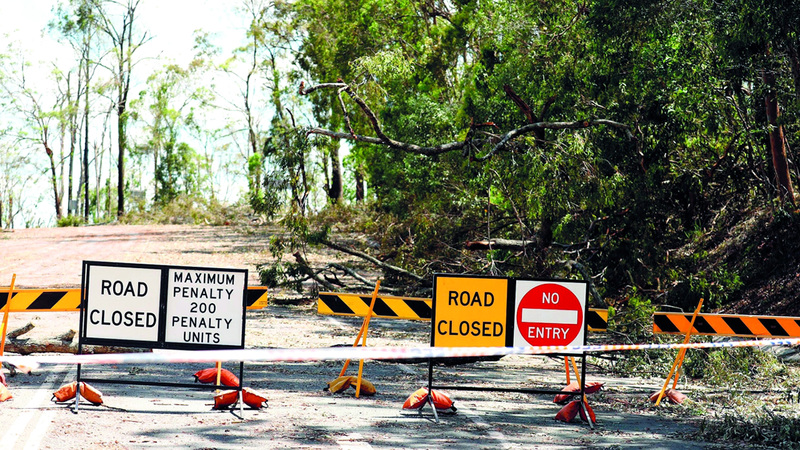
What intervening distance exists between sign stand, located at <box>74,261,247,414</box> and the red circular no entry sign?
119 inches

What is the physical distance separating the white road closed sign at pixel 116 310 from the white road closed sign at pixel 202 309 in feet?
0.65

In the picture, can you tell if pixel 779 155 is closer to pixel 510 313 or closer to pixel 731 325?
pixel 731 325

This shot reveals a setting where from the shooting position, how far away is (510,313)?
27.6ft

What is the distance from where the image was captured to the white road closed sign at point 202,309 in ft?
27.0

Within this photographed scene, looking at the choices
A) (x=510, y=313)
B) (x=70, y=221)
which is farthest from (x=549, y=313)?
(x=70, y=221)

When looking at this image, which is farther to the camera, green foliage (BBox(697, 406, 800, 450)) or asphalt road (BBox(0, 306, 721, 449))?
green foliage (BBox(697, 406, 800, 450))

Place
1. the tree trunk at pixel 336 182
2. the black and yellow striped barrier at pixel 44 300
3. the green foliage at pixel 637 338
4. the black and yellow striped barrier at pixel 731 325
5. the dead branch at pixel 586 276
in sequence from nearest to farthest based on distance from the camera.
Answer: the black and yellow striped barrier at pixel 44 300, the black and yellow striped barrier at pixel 731 325, the green foliage at pixel 637 338, the dead branch at pixel 586 276, the tree trunk at pixel 336 182

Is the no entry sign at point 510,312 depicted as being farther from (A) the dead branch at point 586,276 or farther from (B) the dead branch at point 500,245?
(B) the dead branch at point 500,245

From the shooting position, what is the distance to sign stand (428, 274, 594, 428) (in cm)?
838

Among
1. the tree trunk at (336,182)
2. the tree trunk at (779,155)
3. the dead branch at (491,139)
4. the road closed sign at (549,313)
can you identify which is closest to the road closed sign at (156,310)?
the road closed sign at (549,313)

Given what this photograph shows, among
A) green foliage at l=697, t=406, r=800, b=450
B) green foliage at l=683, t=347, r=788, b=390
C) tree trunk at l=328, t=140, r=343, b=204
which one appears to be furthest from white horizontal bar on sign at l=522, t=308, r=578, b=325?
tree trunk at l=328, t=140, r=343, b=204

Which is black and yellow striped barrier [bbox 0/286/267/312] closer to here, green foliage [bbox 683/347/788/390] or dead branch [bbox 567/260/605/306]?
dead branch [bbox 567/260/605/306]

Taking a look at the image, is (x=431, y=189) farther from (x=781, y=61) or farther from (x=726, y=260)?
(x=781, y=61)

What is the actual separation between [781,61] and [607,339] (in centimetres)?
569
